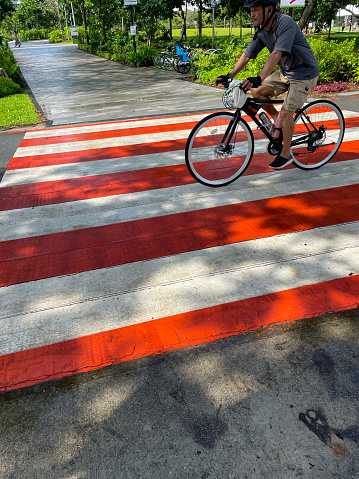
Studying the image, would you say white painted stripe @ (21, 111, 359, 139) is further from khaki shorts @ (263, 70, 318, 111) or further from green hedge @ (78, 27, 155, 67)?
green hedge @ (78, 27, 155, 67)

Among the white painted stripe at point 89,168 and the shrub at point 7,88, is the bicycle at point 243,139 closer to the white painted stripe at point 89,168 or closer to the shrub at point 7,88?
the white painted stripe at point 89,168

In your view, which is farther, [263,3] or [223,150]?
[223,150]

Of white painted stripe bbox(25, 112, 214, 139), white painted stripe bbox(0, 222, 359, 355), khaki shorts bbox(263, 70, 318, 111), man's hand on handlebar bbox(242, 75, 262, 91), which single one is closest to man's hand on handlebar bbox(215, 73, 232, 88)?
man's hand on handlebar bbox(242, 75, 262, 91)

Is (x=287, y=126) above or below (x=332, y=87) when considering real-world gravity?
above

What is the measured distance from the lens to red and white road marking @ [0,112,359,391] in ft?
8.43

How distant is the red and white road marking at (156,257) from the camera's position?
101 inches

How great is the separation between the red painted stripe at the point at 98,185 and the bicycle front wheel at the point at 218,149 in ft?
1.01

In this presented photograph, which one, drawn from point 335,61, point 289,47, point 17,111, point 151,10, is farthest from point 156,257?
point 151,10

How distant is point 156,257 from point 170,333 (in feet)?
3.24

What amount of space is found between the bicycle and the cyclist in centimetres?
14

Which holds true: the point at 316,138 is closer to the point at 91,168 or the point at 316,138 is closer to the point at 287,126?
the point at 287,126

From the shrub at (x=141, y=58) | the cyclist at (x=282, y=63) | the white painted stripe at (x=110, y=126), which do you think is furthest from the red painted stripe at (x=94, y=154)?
the shrub at (x=141, y=58)

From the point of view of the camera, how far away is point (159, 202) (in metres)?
4.52

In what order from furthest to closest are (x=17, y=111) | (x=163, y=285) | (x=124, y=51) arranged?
1. (x=124, y=51)
2. (x=17, y=111)
3. (x=163, y=285)
